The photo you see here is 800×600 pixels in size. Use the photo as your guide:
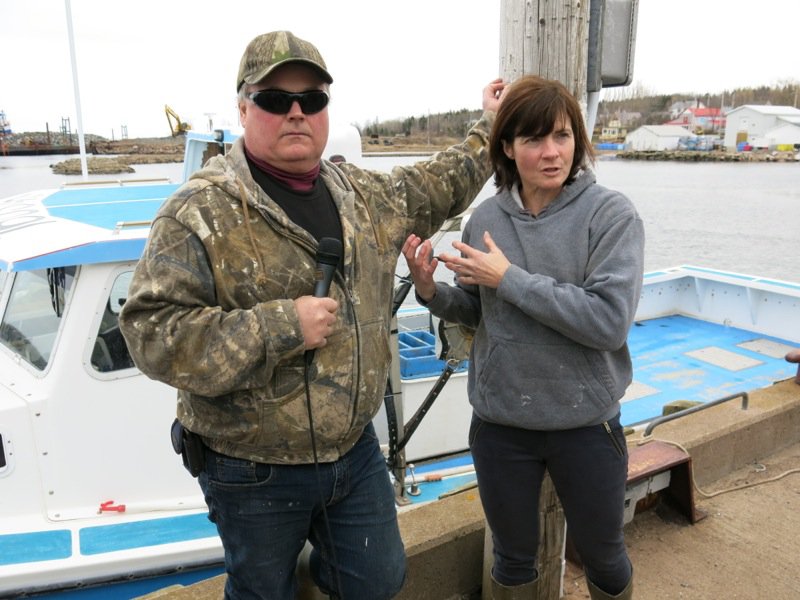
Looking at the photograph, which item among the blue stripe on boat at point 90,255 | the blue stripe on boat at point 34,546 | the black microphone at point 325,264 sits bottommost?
the blue stripe on boat at point 34,546

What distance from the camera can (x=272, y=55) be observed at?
5.02 ft

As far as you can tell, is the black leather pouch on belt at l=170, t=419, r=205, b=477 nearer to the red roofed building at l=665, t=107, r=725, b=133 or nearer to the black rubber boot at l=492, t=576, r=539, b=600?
the black rubber boot at l=492, t=576, r=539, b=600

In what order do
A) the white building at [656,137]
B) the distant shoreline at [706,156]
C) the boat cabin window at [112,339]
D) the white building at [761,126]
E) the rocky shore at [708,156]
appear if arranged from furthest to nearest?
the white building at [656,137]
the white building at [761,126]
the rocky shore at [708,156]
the distant shoreline at [706,156]
the boat cabin window at [112,339]

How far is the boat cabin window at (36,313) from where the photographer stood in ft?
11.3

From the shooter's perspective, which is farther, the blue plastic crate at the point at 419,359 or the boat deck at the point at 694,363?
the boat deck at the point at 694,363

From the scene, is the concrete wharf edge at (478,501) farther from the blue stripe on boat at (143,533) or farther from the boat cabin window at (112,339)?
the boat cabin window at (112,339)

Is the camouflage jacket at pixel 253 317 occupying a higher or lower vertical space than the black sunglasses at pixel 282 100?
lower

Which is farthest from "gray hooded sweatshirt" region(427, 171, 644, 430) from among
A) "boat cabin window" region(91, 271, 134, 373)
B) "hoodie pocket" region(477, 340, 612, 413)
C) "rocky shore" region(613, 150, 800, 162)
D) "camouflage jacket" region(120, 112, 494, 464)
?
"rocky shore" region(613, 150, 800, 162)

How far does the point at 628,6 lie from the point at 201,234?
61.6 inches

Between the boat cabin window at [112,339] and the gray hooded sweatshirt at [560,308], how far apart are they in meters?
2.19

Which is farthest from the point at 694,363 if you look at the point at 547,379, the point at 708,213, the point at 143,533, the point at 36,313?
the point at 708,213

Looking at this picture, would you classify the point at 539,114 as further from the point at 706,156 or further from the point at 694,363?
the point at 706,156

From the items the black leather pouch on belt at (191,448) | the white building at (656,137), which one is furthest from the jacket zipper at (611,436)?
the white building at (656,137)

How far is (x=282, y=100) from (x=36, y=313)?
2.66 meters
